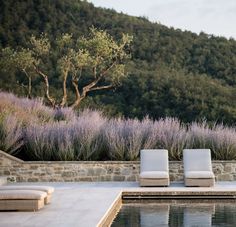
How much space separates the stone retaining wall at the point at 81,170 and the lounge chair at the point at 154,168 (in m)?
0.59

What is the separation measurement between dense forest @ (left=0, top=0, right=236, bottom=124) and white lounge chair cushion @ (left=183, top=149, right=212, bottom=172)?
1115 cm

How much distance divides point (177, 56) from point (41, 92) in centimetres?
805

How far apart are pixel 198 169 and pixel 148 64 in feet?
64.4

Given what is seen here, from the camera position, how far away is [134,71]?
29672 mm

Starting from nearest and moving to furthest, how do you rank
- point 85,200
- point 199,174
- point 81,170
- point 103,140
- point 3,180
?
1. point 85,200
2. point 199,174
3. point 3,180
4. point 81,170
5. point 103,140

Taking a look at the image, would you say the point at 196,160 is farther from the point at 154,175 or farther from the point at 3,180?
the point at 3,180

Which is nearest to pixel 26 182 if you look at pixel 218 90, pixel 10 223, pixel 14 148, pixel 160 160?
pixel 14 148

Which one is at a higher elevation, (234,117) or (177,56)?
(177,56)

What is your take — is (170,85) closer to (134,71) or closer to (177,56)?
(134,71)

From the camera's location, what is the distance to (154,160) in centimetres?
1220

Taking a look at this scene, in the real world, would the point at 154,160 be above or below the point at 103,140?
below

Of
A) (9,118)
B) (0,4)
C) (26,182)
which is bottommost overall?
(26,182)

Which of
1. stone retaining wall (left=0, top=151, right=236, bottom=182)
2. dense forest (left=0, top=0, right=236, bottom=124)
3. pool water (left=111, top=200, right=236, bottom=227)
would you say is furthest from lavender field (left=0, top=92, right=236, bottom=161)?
dense forest (left=0, top=0, right=236, bottom=124)

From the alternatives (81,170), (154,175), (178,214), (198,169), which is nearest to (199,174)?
(198,169)
